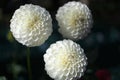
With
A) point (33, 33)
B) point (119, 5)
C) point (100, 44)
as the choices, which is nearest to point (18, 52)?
point (100, 44)

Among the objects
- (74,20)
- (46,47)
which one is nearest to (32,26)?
(74,20)

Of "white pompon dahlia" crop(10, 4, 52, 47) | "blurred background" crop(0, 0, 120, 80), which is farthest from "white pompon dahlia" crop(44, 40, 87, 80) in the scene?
"blurred background" crop(0, 0, 120, 80)

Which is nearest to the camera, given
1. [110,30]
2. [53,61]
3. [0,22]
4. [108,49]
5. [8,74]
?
[53,61]

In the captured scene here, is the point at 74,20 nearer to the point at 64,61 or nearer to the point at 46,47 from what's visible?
the point at 64,61

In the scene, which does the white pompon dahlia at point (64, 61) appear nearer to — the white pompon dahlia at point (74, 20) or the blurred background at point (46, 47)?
the white pompon dahlia at point (74, 20)

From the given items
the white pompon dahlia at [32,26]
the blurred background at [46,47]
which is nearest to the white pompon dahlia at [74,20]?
the white pompon dahlia at [32,26]

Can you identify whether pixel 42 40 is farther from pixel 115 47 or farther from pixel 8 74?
pixel 115 47
